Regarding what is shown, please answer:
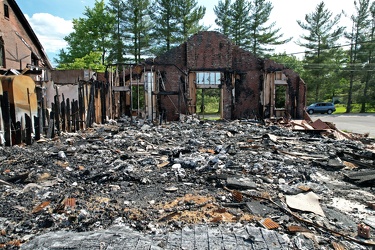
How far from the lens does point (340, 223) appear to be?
406 cm

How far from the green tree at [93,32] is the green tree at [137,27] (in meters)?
2.71

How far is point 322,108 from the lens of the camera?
34219 millimetres

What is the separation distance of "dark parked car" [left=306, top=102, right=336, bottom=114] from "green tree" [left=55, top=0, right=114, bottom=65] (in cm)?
2506

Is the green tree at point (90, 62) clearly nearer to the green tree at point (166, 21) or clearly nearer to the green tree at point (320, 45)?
the green tree at point (166, 21)

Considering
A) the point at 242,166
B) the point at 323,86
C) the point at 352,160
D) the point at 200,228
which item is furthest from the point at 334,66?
the point at 200,228

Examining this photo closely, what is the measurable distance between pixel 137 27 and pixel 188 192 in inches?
1088

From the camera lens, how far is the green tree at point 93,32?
32.3m

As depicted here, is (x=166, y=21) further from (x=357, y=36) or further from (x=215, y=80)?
(x=357, y=36)

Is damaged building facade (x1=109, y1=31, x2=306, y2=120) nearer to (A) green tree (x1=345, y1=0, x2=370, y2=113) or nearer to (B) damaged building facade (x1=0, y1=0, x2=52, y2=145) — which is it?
(B) damaged building facade (x1=0, y1=0, x2=52, y2=145)

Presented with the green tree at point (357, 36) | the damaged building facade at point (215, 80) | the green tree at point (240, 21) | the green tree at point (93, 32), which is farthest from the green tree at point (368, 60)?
the green tree at point (93, 32)

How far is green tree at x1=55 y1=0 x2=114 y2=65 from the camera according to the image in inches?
1272

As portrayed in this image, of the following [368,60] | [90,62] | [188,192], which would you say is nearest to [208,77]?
[188,192]

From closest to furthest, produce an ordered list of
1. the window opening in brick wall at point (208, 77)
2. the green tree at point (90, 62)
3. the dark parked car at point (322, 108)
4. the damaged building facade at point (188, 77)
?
the damaged building facade at point (188, 77) < the window opening in brick wall at point (208, 77) < the green tree at point (90, 62) < the dark parked car at point (322, 108)

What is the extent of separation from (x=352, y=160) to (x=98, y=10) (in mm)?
32485
